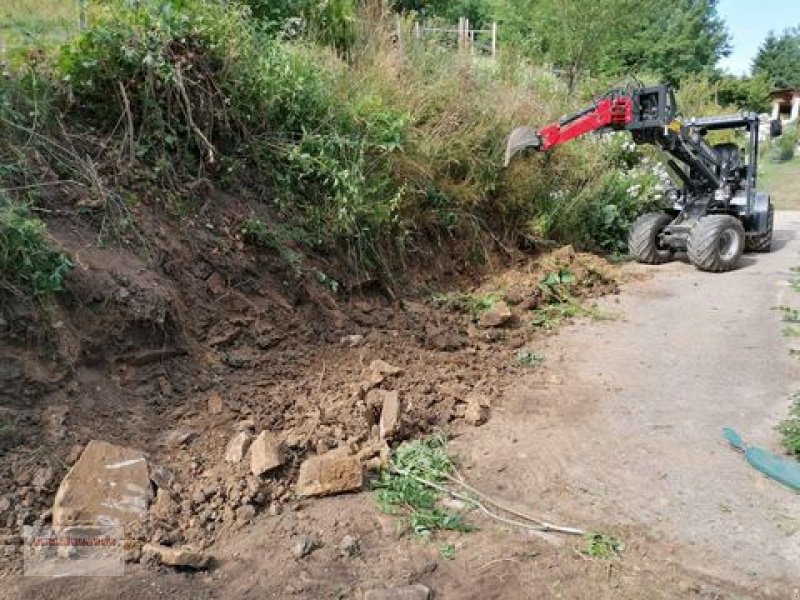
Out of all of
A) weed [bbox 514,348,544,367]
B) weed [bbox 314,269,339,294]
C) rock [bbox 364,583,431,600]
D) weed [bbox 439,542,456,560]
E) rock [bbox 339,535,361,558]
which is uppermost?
weed [bbox 314,269,339,294]

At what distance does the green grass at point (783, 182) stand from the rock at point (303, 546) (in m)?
20.0

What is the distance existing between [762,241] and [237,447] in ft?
30.4

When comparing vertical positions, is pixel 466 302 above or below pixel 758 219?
below

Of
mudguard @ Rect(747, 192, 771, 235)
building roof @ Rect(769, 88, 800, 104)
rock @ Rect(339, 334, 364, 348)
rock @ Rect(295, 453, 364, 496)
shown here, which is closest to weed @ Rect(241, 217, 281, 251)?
rock @ Rect(339, 334, 364, 348)

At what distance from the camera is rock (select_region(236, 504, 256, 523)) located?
3236mm

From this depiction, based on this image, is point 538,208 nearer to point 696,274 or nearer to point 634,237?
point 634,237

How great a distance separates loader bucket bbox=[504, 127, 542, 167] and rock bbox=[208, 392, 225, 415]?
16.0ft

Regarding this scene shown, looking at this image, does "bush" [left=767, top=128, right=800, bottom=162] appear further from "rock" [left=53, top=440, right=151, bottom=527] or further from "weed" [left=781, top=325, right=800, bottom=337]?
"rock" [left=53, top=440, right=151, bottom=527]

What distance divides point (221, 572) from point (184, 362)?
1.67 meters

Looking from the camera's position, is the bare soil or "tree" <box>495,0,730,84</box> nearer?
the bare soil

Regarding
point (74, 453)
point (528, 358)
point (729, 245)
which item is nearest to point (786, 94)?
point (729, 245)

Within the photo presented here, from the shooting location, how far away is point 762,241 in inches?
397

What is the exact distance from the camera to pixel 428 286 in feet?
22.2

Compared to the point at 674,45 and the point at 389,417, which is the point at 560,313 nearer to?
the point at 389,417
